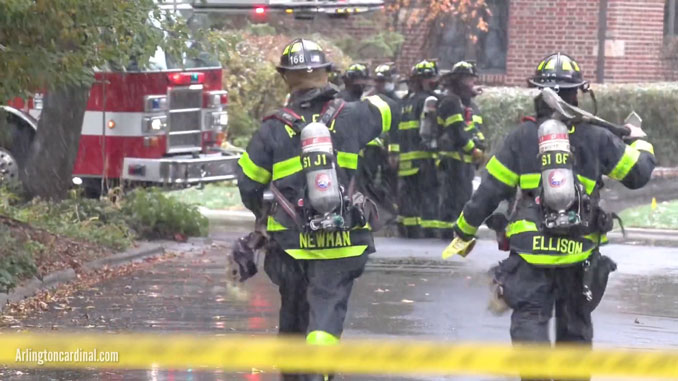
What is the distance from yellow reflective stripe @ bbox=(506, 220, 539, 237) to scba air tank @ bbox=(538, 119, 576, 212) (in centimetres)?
20

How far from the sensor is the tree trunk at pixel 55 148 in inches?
568

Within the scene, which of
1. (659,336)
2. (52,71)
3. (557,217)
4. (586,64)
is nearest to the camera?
(557,217)

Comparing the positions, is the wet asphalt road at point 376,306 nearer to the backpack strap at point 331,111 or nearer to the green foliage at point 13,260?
the green foliage at point 13,260

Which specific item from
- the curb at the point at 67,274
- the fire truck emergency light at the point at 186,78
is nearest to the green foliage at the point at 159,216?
the curb at the point at 67,274

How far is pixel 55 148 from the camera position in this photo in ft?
47.7

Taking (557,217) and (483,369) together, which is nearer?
(483,369)

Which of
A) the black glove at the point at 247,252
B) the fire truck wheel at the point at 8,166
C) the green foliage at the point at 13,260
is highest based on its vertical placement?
the black glove at the point at 247,252

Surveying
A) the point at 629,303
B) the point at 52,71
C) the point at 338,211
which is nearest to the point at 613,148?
the point at 338,211

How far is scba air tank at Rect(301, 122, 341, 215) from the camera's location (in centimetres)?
667

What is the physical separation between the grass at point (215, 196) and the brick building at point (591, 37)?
627cm

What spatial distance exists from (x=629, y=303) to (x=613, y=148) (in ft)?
14.6

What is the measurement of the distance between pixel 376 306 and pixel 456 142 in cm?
409

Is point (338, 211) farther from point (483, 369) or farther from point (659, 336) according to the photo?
point (659, 336)

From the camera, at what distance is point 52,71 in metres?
10.6
